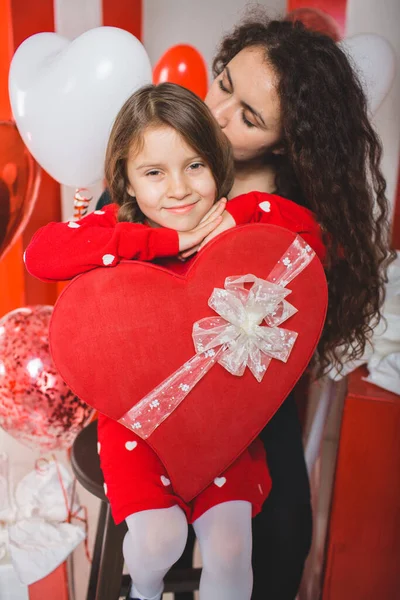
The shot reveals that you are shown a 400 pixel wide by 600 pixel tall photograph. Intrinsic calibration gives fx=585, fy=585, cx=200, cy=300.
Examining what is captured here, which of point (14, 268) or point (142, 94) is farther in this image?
point (14, 268)

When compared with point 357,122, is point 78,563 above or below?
below

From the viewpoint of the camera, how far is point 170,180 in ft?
3.01

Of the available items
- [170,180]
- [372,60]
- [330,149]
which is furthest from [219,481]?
[372,60]

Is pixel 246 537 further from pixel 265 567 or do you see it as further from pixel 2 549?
pixel 2 549

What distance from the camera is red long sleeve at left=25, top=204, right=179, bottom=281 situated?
86cm

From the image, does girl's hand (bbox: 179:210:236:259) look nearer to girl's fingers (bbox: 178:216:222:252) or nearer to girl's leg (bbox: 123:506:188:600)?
girl's fingers (bbox: 178:216:222:252)

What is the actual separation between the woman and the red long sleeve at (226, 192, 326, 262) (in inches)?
2.1

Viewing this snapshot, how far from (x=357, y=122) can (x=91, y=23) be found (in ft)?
2.36

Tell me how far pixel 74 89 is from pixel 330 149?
0.48 meters

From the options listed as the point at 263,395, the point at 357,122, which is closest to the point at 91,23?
the point at 357,122

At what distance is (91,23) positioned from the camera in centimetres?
140

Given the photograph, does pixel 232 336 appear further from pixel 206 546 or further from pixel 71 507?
pixel 71 507

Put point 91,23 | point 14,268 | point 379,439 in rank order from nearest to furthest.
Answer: point 379,439 → point 91,23 → point 14,268

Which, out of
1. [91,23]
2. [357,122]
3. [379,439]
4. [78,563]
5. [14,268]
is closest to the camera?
[357,122]
